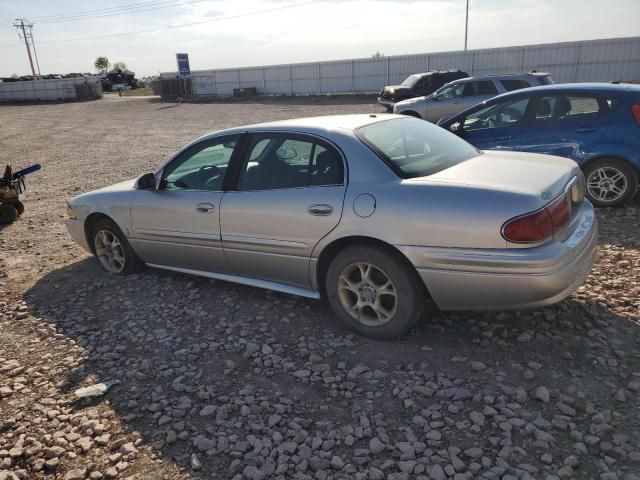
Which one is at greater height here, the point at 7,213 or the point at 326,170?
the point at 326,170

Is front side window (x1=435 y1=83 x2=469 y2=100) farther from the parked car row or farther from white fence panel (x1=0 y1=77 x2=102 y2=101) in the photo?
Answer: white fence panel (x1=0 y1=77 x2=102 y2=101)

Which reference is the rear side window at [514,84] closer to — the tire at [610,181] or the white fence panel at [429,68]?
the tire at [610,181]

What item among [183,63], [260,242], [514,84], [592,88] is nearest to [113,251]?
[260,242]

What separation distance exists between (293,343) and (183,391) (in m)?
0.85

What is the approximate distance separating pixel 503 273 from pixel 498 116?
15.3 feet

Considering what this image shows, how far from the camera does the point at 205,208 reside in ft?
14.0

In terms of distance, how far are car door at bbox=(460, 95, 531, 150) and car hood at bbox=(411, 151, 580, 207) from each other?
3.00 m

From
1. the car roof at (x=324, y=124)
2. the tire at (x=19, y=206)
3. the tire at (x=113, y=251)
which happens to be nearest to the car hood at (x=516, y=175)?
the car roof at (x=324, y=124)

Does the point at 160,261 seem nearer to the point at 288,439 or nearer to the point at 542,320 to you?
the point at 288,439

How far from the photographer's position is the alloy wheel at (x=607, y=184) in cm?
605

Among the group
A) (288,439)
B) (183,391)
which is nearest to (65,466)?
(183,391)

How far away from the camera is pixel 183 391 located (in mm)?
3236

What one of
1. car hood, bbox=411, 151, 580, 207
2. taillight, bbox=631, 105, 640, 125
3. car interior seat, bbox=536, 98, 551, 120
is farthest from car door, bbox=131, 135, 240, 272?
taillight, bbox=631, 105, 640, 125

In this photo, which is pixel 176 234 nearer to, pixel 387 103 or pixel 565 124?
pixel 565 124
